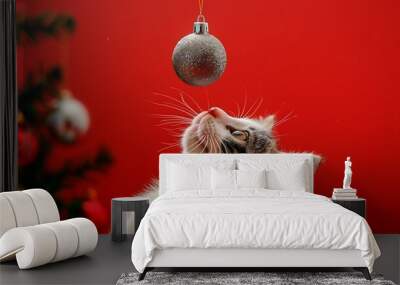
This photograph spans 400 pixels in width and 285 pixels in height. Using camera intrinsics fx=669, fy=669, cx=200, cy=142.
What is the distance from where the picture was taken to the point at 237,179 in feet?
21.5

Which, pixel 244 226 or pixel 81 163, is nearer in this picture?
pixel 244 226

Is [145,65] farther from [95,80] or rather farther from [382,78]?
[382,78]

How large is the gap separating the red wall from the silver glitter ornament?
3.87ft

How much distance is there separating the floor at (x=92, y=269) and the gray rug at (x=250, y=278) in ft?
0.60

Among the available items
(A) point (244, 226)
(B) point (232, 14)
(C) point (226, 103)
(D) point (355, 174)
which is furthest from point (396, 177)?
(A) point (244, 226)

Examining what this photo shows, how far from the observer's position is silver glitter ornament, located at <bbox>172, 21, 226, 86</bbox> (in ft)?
19.4

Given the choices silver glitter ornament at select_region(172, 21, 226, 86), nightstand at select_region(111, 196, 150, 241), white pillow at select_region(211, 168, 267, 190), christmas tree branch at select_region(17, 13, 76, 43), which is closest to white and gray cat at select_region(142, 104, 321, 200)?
nightstand at select_region(111, 196, 150, 241)

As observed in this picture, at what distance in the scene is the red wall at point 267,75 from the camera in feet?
23.4

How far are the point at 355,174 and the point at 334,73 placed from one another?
110 centimetres

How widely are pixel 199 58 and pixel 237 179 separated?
1.32 metres

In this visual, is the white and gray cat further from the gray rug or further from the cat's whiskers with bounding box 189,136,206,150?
the gray rug

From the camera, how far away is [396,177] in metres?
7.11

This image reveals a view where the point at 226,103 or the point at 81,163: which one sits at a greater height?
the point at 226,103

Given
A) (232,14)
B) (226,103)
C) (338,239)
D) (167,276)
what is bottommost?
(167,276)
